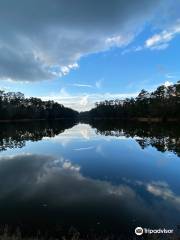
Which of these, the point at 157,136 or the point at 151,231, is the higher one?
the point at 157,136

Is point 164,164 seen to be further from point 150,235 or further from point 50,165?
point 150,235

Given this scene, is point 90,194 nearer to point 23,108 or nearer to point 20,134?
point 20,134

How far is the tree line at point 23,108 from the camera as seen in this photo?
120 m

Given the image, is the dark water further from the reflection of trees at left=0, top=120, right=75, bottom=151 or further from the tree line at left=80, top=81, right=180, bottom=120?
the tree line at left=80, top=81, right=180, bottom=120

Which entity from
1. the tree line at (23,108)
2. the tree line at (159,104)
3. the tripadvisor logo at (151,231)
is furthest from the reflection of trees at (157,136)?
the tree line at (23,108)

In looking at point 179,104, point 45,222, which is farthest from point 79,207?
point 179,104

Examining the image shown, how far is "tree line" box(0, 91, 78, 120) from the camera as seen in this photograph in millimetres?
119694

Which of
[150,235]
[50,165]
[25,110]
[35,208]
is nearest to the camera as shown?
[150,235]

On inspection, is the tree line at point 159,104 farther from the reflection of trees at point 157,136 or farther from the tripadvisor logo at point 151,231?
the tripadvisor logo at point 151,231

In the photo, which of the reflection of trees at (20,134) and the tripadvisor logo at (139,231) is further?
the reflection of trees at (20,134)

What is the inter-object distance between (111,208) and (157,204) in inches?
81.0

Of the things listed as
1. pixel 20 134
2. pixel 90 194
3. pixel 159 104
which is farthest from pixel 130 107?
pixel 90 194

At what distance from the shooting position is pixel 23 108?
463 ft

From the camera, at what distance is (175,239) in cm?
796
